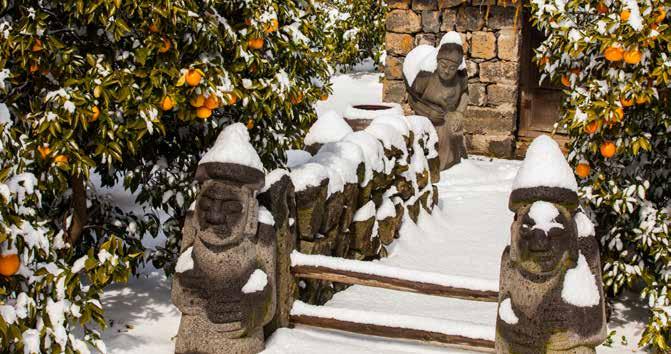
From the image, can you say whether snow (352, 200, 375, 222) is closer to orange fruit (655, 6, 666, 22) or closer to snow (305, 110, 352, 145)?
snow (305, 110, 352, 145)

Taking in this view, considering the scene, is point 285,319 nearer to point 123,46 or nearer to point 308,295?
point 308,295

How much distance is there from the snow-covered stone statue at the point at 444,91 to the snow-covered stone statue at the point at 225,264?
5.09 metres

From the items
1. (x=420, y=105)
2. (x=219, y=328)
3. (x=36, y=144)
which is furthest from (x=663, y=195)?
(x=420, y=105)

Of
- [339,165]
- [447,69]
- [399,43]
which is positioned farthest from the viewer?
[399,43]

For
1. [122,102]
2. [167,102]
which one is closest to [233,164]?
[167,102]

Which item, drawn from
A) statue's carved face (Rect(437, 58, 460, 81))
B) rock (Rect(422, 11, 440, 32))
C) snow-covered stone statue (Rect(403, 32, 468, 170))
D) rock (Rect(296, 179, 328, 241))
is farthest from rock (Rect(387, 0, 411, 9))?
rock (Rect(296, 179, 328, 241))

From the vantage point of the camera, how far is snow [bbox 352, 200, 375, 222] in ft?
17.9

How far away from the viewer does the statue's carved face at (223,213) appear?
11.9ft

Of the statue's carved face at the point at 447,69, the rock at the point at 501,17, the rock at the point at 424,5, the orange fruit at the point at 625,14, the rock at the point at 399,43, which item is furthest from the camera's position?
the rock at the point at 399,43

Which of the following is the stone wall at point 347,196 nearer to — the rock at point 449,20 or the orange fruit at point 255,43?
the orange fruit at point 255,43

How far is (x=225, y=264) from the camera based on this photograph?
12.1 feet

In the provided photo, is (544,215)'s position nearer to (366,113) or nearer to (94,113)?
(94,113)

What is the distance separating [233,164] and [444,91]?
5274mm

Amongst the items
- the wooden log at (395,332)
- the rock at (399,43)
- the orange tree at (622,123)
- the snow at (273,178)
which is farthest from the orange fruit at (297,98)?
the rock at (399,43)
